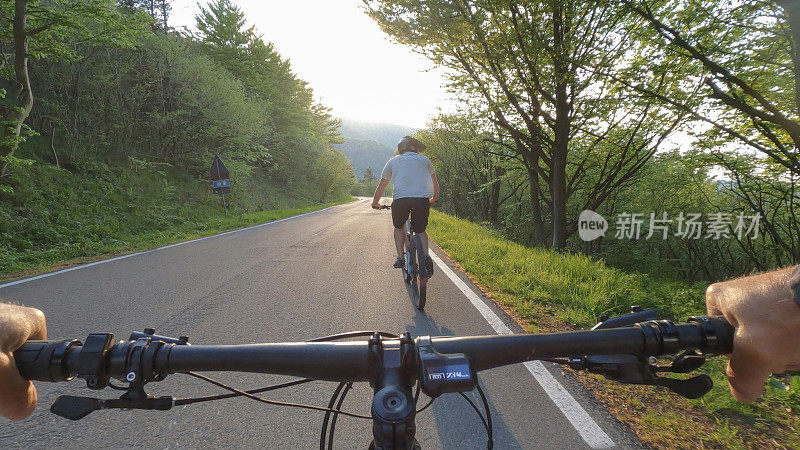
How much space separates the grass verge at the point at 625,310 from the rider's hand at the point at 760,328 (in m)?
1.63

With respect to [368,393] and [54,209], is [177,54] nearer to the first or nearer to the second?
[54,209]

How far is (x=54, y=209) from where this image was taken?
35.2 ft

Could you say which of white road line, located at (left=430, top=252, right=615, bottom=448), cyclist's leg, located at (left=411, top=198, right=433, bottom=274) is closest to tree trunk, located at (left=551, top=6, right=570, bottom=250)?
cyclist's leg, located at (left=411, top=198, right=433, bottom=274)

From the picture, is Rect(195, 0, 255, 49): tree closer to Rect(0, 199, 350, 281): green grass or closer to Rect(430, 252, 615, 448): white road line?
Rect(0, 199, 350, 281): green grass

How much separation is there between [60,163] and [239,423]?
1600cm

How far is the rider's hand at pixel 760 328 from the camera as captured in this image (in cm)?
76

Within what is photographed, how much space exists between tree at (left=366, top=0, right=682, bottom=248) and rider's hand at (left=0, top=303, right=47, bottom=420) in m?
7.88

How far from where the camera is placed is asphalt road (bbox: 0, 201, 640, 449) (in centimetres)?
213

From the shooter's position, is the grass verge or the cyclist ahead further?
the cyclist ahead

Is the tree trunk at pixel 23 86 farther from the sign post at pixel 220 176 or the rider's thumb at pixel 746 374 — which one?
the rider's thumb at pixel 746 374

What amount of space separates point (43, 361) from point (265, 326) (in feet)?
10.5

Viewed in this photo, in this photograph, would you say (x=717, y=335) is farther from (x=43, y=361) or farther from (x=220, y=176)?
(x=220, y=176)

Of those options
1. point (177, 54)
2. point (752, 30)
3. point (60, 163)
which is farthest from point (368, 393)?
point (177, 54)

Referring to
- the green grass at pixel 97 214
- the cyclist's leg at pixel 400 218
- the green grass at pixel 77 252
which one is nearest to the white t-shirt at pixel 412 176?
the cyclist's leg at pixel 400 218
